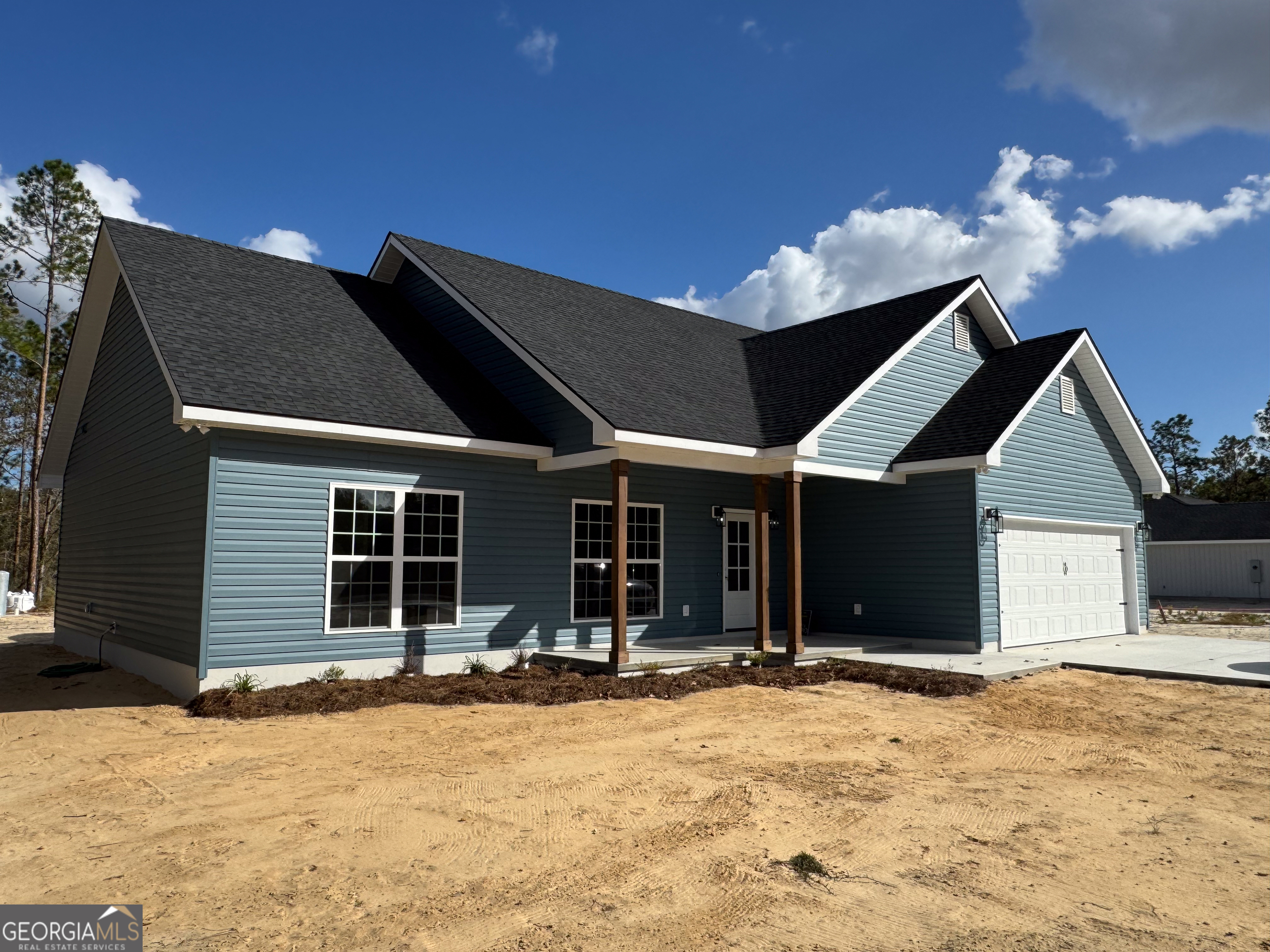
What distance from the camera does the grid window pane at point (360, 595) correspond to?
10.1 metres

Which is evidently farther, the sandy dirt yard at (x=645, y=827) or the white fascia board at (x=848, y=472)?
the white fascia board at (x=848, y=472)

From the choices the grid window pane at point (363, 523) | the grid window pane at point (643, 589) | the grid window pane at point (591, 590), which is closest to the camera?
the grid window pane at point (363, 523)

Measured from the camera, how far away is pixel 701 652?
38.3 ft

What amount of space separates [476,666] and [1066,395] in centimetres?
1176

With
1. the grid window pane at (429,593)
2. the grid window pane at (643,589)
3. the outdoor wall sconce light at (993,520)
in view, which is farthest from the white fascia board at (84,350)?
the outdoor wall sconce light at (993,520)

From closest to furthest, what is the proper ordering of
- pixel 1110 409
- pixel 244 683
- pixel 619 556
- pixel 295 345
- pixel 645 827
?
1. pixel 645 827
2. pixel 244 683
3. pixel 619 556
4. pixel 295 345
5. pixel 1110 409

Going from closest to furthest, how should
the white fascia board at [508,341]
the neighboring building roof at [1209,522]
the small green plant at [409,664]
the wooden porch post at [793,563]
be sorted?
the small green plant at [409,664] → the white fascia board at [508,341] → the wooden porch post at [793,563] → the neighboring building roof at [1209,522]

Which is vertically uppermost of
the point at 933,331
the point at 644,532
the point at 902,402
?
the point at 933,331

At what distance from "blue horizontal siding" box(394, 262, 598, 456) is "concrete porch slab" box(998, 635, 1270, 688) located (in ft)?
24.5

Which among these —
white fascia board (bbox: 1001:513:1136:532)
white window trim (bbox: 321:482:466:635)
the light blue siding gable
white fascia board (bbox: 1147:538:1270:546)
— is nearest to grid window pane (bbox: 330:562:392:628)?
white window trim (bbox: 321:482:466:635)

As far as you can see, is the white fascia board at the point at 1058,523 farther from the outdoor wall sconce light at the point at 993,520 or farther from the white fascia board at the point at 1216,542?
the white fascia board at the point at 1216,542

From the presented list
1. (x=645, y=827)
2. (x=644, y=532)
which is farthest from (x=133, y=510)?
(x=645, y=827)

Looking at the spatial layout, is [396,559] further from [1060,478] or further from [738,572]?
[1060,478]

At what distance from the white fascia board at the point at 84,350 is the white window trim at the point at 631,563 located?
5.77m
